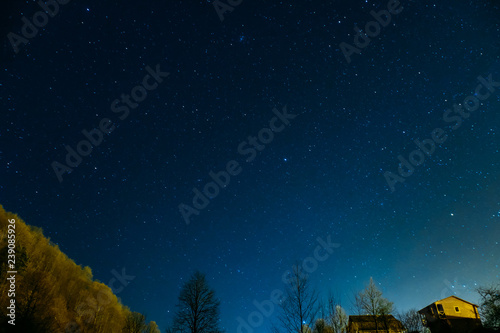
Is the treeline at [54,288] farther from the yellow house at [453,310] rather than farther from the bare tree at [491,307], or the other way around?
the yellow house at [453,310]

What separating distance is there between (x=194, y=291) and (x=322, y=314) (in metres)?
9.98

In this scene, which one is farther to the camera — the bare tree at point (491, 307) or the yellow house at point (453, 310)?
the yellow house at point (453, 310)

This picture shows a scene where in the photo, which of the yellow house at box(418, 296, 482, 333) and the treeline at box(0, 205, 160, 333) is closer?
the treeline at box(0, 205, 160, 333)

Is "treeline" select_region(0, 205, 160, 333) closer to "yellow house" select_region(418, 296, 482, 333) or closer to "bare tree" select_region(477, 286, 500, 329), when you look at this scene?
"bare tree" select_region(477, 286, 500, 329)

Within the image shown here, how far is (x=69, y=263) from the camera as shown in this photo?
49.7 m

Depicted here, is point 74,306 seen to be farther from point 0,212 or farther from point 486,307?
point 486,307

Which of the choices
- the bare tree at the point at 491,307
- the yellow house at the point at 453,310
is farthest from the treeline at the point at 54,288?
the yellow house at the point at 453,310

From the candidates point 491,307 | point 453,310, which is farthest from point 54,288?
point 453,310

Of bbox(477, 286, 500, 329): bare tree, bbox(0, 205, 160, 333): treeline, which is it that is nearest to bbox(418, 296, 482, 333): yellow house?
bbox(477, 286, 500, 329): bare tree

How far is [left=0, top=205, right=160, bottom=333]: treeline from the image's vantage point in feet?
80.5

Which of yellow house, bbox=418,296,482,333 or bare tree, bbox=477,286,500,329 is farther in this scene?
yellow house, bbox=418,296,482,333

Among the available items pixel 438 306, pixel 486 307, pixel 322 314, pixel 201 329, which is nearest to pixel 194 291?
pixel 201 329

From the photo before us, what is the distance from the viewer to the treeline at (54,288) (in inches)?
966

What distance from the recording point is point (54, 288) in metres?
34.5
